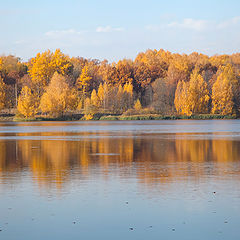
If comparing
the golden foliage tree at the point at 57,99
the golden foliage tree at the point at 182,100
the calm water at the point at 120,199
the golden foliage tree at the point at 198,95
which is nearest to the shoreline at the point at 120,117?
the golden foliage tree at the point at 182,100

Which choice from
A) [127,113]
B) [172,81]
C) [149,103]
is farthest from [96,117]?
[172,81]

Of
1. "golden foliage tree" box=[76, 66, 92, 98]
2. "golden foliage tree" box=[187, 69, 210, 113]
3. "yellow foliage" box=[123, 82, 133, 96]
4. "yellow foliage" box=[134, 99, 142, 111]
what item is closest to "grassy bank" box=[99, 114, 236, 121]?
"golden foliage tree" box=[187, 69, 210, 113]

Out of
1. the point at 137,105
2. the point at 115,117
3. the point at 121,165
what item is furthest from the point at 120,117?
the point at 121,165

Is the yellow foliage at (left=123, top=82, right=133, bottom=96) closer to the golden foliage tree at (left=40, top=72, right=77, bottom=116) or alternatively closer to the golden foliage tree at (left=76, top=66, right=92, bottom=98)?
the golden foliage tree at (left=76, top=66, right=92, bottom=98)

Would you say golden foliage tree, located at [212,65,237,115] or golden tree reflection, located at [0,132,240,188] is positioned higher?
golden foliage tree, located at [212,65,237,115]

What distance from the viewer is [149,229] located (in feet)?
30.5

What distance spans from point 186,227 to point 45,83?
10465cm

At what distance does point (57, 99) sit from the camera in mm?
96000

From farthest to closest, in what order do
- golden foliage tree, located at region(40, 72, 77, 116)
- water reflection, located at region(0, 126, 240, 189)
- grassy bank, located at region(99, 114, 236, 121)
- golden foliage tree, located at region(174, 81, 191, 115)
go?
golden foliage tree, located at region(174, 81, 191, 115)
grassy bank, located at region(99, 114, 236, 121)
golden foliage tree, located at region(40, 72, 77, 116)
water reflection, located at region(0, 126, 240, 189)

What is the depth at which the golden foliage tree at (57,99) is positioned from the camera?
96125 mm

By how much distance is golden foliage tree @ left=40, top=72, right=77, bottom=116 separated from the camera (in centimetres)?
9612

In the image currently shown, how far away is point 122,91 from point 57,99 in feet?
55.0

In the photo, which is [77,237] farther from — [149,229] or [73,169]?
[73,169]

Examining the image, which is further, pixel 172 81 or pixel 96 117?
pixel 172 81
